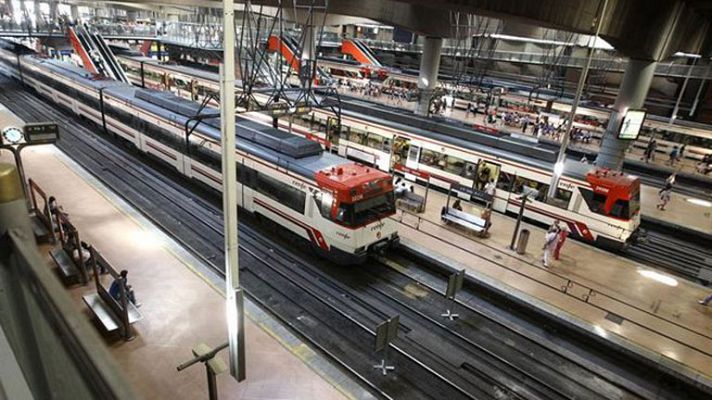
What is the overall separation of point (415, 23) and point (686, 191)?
56.7 ft

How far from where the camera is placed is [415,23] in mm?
23859

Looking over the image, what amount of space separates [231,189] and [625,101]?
18.4 m

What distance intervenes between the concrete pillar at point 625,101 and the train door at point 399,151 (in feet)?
28.5

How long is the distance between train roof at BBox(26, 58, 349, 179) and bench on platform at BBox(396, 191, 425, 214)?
403cm

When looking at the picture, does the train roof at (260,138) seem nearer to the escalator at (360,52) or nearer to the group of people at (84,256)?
the group of people at (84,256)

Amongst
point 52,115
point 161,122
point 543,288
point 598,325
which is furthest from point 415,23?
point 52,115

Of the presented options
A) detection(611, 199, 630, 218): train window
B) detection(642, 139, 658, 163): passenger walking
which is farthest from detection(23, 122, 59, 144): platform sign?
detection(642, 139, 658, 163): passenger walking

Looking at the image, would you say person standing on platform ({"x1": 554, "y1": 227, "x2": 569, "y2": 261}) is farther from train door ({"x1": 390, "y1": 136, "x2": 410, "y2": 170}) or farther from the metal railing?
the metal railing

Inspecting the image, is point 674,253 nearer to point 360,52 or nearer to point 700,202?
point 700,202

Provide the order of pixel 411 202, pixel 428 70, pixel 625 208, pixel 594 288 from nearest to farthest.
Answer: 1. pixel 594 288
2. pixel 625 208
3. pixel 411 202
4. pixel 428 70

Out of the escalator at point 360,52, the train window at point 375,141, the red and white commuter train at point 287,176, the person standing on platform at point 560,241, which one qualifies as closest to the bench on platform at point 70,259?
the red and white commuter train at point 287,176

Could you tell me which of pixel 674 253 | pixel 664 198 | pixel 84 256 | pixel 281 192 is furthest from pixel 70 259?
pixel 664 198

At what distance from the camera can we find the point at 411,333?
10.3 meters

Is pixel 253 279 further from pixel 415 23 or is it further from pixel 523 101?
pixel 523 101
